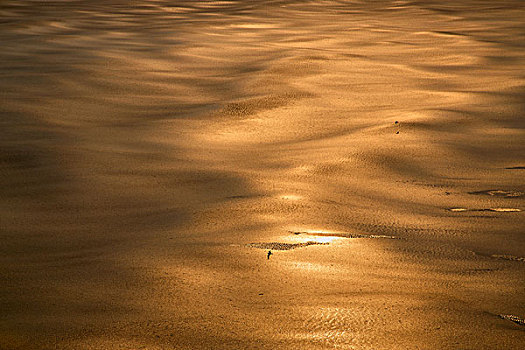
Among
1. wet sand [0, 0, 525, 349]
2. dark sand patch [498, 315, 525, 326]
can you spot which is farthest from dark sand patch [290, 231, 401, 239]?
dark sand patch [498, 315, 525, 326]

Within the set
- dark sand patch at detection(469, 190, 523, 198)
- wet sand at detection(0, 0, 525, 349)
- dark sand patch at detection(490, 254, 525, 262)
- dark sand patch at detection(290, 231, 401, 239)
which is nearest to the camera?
wet sand at detection(0, 0, 525, 349)

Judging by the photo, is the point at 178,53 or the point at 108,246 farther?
the point at 178,53

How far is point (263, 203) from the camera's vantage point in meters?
1.94

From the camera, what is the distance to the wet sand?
127cm

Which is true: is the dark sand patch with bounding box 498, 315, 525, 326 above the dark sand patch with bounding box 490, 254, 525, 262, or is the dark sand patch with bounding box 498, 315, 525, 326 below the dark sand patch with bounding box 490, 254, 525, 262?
above

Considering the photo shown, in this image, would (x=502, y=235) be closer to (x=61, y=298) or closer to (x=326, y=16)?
(x=61, y=298)

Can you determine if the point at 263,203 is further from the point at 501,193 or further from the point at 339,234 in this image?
the point at 501,193

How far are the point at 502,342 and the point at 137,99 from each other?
279 centimetres

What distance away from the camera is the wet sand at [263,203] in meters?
1.27

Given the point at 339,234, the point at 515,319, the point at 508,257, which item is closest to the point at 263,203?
the point at 339,234

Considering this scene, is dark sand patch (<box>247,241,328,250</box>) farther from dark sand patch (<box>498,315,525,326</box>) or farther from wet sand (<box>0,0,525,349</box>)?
dark sand patch (<box>498,315,525,326</box>)

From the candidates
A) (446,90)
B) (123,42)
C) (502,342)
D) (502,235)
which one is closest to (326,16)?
(123,42)

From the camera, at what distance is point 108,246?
1661 millimetres

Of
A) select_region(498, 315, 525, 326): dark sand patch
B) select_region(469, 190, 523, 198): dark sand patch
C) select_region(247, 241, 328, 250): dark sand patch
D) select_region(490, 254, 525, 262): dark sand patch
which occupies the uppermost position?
select_region(498, 315, 525, 326): dark sand patch
